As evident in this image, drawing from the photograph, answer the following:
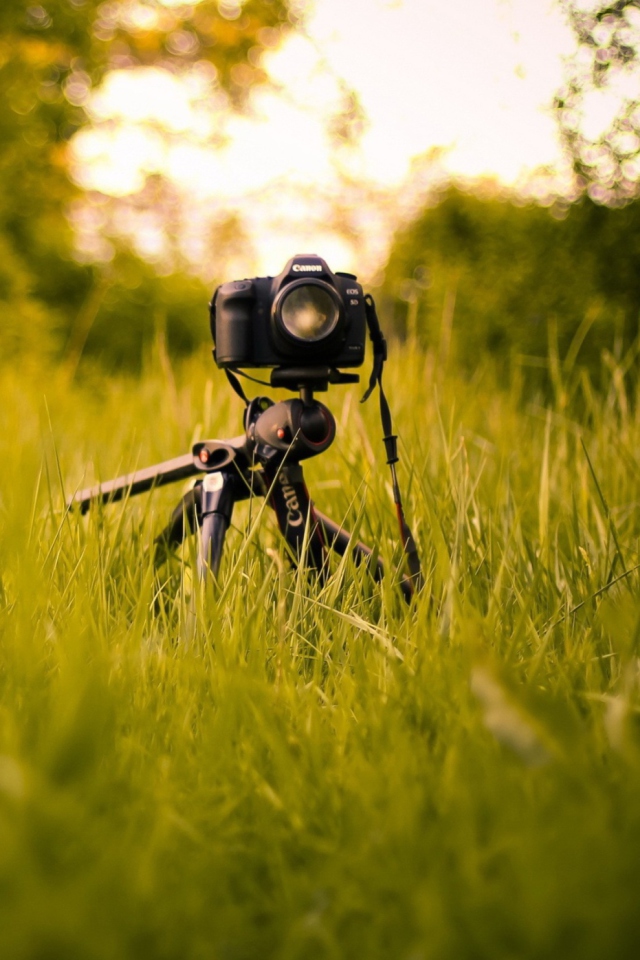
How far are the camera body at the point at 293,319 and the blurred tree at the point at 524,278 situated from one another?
1044 millimetres

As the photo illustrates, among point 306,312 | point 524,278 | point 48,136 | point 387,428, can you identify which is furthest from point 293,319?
point 48,136

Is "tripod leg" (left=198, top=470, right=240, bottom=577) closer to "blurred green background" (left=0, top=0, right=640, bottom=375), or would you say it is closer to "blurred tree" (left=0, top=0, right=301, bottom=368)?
"blurred green background" (left=0, top=0, right=640, bottom=375)

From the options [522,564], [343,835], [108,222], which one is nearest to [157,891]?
[343,835]

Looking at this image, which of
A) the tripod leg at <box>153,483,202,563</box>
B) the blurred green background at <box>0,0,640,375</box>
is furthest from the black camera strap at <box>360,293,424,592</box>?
the blurred green background at <box>0,0,640,375</box>

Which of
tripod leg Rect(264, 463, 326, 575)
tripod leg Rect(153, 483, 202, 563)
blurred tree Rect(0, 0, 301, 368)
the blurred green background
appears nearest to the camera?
tripod leg Rect(264, 463, 326, 575)

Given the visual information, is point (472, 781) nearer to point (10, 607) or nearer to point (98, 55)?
point (10, 607)

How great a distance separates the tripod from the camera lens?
73mm

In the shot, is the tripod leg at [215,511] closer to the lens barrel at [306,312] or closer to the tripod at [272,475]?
the tripod at [272,475]

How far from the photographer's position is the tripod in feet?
4.78

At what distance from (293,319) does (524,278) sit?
2.66m

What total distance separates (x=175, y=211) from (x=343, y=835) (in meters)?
12.3

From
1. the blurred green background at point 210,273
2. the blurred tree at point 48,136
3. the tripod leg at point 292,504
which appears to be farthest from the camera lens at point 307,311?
the blurred tree at point 48,136

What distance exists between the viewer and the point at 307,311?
1.43m

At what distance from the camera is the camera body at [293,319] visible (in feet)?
4.67
